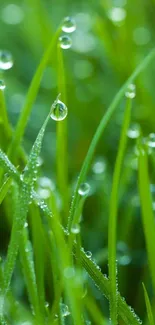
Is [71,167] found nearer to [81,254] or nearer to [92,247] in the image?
[92,247]

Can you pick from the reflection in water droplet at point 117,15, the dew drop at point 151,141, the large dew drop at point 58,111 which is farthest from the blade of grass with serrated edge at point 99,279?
the reflection in water droplet at point 117,15

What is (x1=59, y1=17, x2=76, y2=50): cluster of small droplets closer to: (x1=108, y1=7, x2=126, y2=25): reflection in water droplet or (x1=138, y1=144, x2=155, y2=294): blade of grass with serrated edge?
(x1=138, y1=144, x2=155, y2=294): blade of grass with serrated edge

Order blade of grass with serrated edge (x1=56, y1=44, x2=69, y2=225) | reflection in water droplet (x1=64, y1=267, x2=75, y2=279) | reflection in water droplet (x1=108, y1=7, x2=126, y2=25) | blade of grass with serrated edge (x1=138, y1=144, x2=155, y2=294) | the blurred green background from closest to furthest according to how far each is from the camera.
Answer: reflection in water droplet (x1=64, y1=267, x2=75, y2=279)
blade of grass with serrated edge (x1=138, y1=144, x2=155, y2=294)
blade of grass with serrated edge (x1=56, y1=44, x2=69, y2=225)
the blurred green background
reflection in water droplet (x1=108, y1=7, x2=126, y2=25)

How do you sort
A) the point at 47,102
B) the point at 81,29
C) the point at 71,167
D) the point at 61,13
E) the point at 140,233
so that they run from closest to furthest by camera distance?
1. the point at 140,233
2. the point at 71,167
3. the point at 47,102
4. the point at 81,29
5. the point at 61,13

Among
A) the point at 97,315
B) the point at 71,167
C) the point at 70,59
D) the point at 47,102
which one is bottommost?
the point at 97,315

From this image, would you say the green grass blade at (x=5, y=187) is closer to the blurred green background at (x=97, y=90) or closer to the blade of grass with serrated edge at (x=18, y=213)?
the blade of grass with serrated edge at (x=18, y=213)

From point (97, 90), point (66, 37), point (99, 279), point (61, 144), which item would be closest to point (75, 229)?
point (99, 279)

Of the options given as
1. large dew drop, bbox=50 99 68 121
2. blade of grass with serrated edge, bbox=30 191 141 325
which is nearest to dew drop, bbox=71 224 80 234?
blade of grass with serrated edge, bbox=30 191 141 325

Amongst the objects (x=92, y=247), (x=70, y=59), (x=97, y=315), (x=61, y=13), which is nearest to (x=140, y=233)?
(x=92, y=247)
